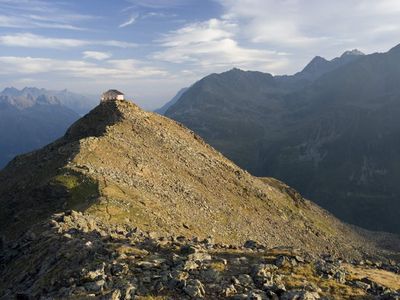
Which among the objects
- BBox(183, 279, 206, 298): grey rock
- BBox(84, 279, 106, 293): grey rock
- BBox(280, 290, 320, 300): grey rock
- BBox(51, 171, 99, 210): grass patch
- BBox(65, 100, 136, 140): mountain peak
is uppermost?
BBox(65, 100, 136, 140): mountain peak

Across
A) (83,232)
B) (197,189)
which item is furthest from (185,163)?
(83,232)

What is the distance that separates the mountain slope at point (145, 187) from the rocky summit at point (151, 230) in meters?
0.32

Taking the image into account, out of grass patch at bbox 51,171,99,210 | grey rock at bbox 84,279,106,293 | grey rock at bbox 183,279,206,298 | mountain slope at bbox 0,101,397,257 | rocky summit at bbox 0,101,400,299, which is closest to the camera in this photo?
grey rock at bbox 183,279,206,298

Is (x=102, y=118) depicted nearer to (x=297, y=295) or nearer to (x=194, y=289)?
(x=194, y=289)

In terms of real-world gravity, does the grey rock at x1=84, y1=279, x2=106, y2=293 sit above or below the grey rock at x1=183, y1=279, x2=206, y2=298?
below

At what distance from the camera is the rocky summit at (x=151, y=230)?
32.9 meters

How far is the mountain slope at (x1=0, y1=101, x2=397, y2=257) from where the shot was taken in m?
69.2

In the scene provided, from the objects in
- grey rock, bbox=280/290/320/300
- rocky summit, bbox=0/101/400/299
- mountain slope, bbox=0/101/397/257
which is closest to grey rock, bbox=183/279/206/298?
rocky summit, bbox=0/101/400/299

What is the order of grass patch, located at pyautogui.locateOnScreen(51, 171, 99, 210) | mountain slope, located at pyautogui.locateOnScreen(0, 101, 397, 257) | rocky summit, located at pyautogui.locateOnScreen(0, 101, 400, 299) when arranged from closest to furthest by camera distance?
rocky summit, located at pyautogui.locateOnScreen(0, 101, 400, 299), grass patch, located at pyautogui.locateOnScreen(51, 171, 99, 210), mountain slope, located at pyautogui.locateOnScreen(0, 101, 397, 257)

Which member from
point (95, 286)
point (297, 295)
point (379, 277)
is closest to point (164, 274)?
point (95, 286)

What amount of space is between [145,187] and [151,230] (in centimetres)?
→ 1890

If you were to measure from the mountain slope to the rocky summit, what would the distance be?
32 cm

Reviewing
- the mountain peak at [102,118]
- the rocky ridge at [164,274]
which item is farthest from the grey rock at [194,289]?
the mountain peak at [102,118]

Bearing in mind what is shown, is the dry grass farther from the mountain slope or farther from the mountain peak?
the mountain peak
